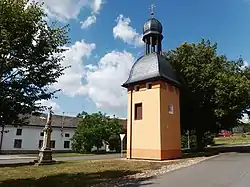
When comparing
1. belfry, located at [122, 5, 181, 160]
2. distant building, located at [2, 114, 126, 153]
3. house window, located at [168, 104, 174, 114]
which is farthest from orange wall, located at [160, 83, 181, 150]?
distant building, located at [2, 114, 126, 153]

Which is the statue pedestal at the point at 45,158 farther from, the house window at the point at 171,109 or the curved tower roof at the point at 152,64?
the house window at the point at 171,109

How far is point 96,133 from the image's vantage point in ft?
152

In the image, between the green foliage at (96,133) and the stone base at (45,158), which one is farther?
the green foliage at (96,133)

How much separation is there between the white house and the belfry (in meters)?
24.8

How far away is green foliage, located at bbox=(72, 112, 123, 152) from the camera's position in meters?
46.0

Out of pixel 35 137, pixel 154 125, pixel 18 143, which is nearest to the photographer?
pixel 154 125

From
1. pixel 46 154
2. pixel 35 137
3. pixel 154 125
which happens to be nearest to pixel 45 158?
pixel 46 154

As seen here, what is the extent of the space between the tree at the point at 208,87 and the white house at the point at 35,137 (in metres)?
25.7

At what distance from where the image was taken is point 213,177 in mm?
11961

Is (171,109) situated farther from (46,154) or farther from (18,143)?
(18,143)

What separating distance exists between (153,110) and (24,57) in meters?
15.0

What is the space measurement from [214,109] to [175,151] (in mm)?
7576

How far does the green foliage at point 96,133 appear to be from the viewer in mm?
46000

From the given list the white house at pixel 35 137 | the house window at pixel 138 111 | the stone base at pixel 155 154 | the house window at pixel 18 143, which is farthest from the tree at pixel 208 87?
the house window at pixel 18 143
